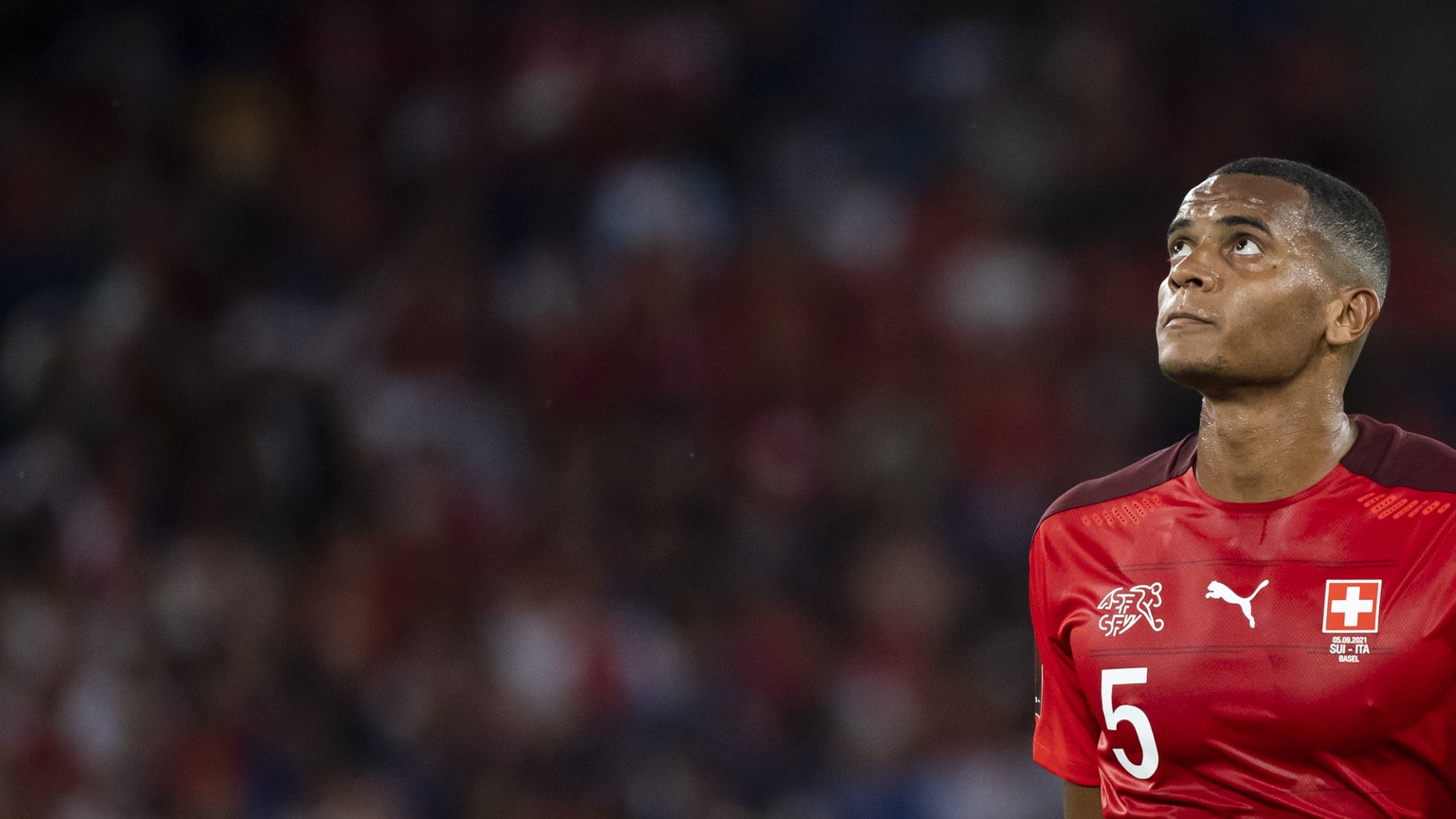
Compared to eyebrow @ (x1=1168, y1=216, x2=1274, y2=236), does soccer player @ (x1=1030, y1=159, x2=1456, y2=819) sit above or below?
below

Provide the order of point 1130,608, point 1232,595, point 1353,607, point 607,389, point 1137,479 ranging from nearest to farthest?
point 1353,607 < point 1232,595 < point 1130,608 < point 1137,479 < point 607,389

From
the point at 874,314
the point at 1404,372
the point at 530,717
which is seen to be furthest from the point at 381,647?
the point at 1404,372

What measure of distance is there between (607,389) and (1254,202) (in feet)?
13.8

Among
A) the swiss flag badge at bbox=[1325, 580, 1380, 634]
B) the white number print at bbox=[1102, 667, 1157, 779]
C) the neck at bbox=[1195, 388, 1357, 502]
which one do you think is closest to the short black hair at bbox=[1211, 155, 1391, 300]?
the neck at bbox=[1195, 388, 1357, 502]

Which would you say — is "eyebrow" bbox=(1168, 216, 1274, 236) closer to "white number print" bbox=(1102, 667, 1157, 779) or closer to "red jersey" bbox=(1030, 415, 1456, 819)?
"red jersey" bbox=(1030, 415, 1456, 819)

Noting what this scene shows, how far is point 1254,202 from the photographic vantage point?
2695 millimetres

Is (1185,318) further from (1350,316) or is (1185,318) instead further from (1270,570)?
(1270,570)

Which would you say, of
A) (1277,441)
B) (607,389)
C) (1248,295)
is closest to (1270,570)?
(1277,441)

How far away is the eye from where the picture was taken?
2668 millimetres

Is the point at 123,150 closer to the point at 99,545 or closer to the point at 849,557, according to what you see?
the point at 99,545

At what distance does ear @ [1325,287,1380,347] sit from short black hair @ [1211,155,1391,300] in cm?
3

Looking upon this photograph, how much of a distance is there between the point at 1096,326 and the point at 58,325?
4.57 m

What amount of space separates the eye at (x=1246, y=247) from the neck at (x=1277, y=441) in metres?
0.22

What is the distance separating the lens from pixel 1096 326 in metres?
6.21
